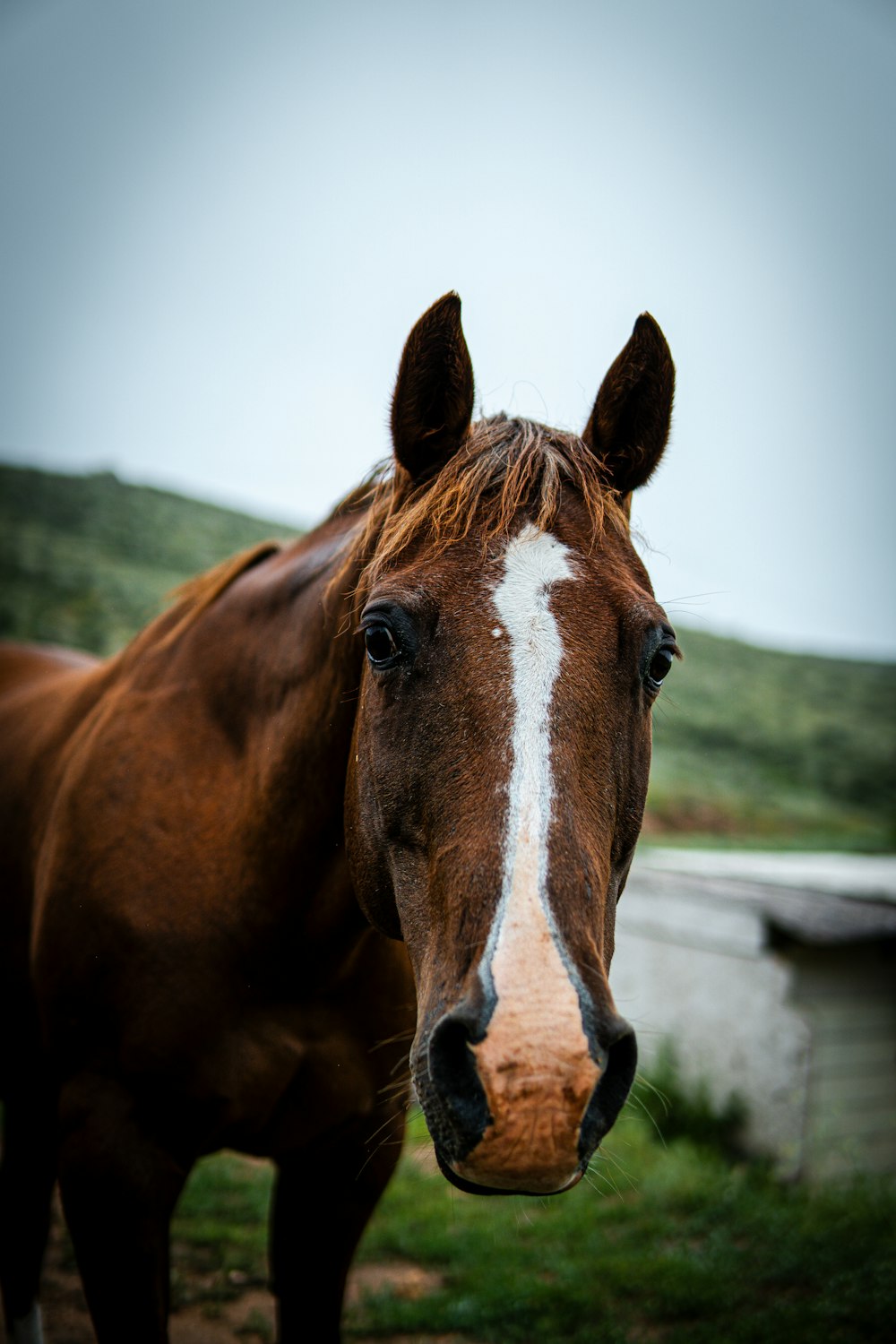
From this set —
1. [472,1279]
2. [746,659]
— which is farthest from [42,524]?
[746,659]

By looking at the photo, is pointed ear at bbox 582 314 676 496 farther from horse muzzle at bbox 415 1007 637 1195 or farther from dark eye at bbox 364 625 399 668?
horse muzzle at bbox 415 1007 637 1195

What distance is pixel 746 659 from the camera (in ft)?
117

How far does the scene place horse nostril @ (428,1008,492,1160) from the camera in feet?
4.00

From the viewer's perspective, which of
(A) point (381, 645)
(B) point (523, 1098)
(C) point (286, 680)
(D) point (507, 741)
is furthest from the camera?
(C) point (286, 680)

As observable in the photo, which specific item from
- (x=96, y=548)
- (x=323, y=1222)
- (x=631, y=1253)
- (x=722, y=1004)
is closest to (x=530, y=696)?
(x=323, y=1222)

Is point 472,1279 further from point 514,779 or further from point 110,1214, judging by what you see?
point 514,779

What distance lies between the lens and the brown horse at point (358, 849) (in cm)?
130

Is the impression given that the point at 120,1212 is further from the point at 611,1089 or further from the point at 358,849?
the point at 611,1089

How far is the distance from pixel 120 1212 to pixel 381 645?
1609mm

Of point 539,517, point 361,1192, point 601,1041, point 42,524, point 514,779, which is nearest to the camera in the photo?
point 601,1041

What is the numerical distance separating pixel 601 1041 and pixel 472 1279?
13.4ft

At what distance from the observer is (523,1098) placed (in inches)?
46.0

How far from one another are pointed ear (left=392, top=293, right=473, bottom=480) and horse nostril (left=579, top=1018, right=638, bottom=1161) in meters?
1.34

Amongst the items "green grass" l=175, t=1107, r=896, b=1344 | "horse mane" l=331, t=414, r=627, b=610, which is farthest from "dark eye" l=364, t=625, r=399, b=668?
"green grass" l=175, t=1107, r=896, b=1344
